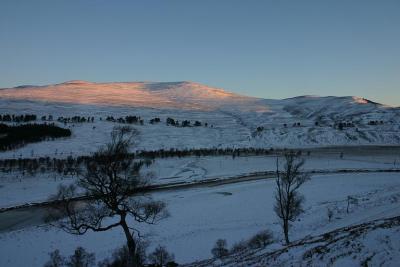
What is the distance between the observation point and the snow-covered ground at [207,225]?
3112cm

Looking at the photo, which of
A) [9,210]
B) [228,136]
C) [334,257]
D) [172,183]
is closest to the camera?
[334,257]

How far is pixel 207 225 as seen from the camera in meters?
38.2

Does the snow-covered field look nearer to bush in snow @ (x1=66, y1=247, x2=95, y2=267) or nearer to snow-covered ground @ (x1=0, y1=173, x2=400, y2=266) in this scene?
snow-covered ground @ (x1=0, y1=173, x2=400, y2=266)

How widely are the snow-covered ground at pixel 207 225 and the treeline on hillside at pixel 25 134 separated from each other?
7737 cm

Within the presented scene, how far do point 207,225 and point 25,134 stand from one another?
106644 mm

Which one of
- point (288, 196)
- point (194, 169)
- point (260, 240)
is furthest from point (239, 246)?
point (194, 169)

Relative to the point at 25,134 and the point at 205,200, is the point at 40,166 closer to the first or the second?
the point at 25,134

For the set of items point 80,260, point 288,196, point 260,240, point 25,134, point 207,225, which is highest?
point 288,196

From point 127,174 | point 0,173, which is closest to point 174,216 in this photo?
point 127,174

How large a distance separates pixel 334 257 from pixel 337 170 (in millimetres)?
73493

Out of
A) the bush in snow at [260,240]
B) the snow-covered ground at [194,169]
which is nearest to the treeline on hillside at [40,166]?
the snow-covered ground at [194,169]

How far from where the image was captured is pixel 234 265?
17938 millimetres

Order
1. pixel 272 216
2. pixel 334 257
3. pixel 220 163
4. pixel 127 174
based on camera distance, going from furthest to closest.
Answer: pixel 220 163, pixel 272 216, pixel 127 174, pixel 334 257

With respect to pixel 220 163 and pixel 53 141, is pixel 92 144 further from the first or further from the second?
pixel 220 163
